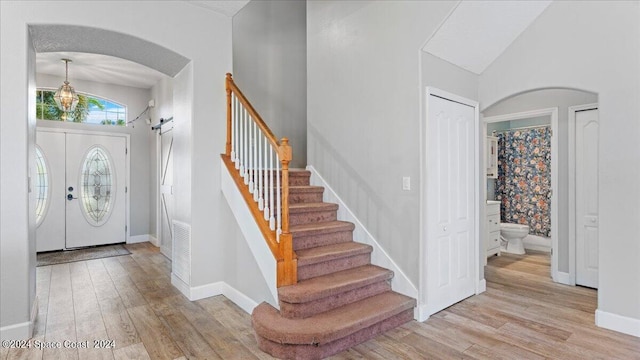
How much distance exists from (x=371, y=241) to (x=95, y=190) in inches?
226

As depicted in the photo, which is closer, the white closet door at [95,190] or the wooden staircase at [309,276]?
the wooden staircase at [309,276]

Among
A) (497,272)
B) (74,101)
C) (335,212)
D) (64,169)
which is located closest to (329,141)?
(335,212)

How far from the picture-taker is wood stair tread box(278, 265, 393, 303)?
9.12 feet

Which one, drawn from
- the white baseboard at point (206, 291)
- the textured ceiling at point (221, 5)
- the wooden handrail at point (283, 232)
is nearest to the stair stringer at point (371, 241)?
the wooden handrail at point (283, 232)

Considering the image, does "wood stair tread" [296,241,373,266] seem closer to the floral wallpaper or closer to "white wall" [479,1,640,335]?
"white wall" [479,1,640,335]

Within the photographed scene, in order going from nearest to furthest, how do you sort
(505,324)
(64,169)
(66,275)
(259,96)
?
(505,324) → (66,275) → (259,96) → (64,169)

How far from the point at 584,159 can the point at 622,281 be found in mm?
1759

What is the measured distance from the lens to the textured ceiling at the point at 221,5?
12.3ft

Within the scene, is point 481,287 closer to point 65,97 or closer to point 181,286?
point 181,286

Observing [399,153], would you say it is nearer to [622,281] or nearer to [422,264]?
[422,264]

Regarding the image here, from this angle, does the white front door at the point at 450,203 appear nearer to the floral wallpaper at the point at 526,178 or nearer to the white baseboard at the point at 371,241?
the white baseboard at the point at 371,241

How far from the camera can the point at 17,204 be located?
2.79 meters

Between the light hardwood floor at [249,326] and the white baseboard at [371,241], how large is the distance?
1.16 feet

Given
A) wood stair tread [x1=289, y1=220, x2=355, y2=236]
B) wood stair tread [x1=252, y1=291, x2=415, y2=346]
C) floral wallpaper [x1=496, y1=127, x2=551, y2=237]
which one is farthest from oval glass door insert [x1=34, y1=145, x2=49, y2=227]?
floral wallpaper [x1=496, y1=127, x2=551, y2=237]
